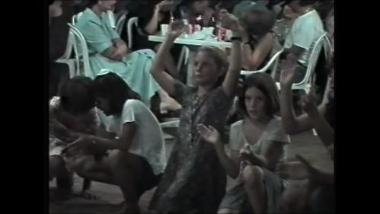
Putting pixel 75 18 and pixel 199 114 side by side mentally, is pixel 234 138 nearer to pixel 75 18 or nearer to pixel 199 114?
pixel 199 114

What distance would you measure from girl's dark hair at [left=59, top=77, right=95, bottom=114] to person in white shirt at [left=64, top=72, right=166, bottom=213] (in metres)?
0.05

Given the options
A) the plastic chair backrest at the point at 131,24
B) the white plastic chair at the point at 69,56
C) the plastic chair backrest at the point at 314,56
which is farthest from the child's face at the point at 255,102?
the white plastic chair at the point at 69,56

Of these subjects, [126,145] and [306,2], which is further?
[126,145]

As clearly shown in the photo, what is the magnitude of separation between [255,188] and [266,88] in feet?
2.38

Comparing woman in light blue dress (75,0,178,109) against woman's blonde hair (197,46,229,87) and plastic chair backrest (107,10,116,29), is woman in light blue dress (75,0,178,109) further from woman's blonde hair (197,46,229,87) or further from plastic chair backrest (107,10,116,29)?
woman's blonde hair (197,46,229,87)

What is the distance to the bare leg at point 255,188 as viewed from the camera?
730 centimetres

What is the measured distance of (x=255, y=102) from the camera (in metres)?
7.27

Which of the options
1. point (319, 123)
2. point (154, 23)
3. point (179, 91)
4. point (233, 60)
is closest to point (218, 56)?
point (233, 60)

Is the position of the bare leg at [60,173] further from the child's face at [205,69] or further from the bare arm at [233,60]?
the bare arm at [233,60]

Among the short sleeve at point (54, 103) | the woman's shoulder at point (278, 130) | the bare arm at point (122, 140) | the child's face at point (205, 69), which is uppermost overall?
the child's face at point (205, 69)
